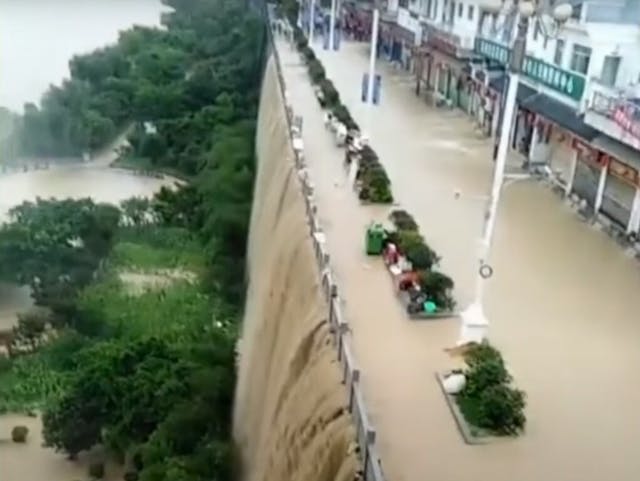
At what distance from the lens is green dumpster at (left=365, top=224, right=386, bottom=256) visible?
4.16 metres

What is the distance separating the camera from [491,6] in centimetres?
821

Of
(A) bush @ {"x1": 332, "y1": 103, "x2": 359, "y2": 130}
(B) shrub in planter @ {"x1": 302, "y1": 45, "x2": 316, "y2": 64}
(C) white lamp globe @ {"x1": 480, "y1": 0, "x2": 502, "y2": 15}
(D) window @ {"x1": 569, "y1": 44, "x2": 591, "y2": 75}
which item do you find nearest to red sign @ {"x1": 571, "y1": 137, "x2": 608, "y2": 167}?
(D) window @ {"x1": 569, "y1": 44, "x2": 591, "y2": 75}

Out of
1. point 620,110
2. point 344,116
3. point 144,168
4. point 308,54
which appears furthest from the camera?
point 144,168

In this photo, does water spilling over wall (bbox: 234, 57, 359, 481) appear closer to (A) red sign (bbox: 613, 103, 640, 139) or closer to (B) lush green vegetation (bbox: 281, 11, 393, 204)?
(B) lush green vegetation (bbox: 281, 11, 393, 204)

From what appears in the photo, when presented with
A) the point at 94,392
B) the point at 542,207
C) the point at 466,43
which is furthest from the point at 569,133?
the point at 94,392

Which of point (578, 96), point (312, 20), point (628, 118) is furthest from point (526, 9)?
point (312, 20)

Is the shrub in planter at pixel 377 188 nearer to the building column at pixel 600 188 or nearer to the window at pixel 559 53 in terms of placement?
the building column at pixel 600 188

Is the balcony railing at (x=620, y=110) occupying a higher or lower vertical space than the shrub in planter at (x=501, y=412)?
higher

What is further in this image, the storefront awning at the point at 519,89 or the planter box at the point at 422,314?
the storefront awning at the point at 519,89

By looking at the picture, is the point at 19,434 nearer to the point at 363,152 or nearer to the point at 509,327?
the point at 363,152

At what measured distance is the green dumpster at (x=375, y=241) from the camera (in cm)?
416

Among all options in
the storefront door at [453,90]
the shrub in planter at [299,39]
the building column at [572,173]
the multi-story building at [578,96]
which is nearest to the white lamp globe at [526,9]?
the multi-story building at [578,96]

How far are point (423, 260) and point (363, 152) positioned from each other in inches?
75.9

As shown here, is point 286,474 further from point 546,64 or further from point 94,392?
point 546,64
